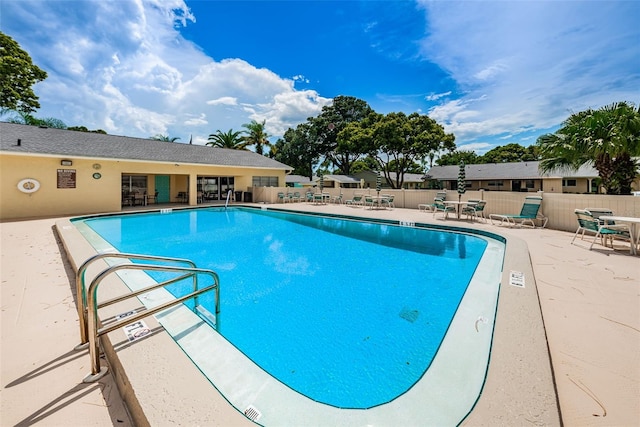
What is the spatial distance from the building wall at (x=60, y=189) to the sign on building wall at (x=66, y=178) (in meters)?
0.11

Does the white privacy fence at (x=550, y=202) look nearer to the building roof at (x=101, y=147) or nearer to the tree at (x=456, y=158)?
the building roof at (x=101, y=147)

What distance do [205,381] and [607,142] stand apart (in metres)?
13.0

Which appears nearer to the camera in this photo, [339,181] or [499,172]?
[499,172]

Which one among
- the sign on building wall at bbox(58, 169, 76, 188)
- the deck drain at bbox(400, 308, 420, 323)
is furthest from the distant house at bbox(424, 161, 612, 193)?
the sign on building wall at bbox(58, 169, 76, 188)

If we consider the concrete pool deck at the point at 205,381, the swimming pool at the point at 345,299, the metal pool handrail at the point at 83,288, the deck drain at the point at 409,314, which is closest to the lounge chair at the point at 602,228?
the concrete pool deck at the point at 205,381

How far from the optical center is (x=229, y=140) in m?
32.8

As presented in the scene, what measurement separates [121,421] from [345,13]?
15.1m

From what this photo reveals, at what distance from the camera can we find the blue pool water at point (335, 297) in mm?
2773

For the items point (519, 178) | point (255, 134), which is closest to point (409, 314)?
point (519, 178)

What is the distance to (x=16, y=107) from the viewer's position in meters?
22.5

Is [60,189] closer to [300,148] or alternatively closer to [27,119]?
[27,119]

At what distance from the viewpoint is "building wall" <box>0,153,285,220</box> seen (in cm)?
1114

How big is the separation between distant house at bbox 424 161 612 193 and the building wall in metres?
29.3

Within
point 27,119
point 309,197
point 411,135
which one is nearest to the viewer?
point 309,197
